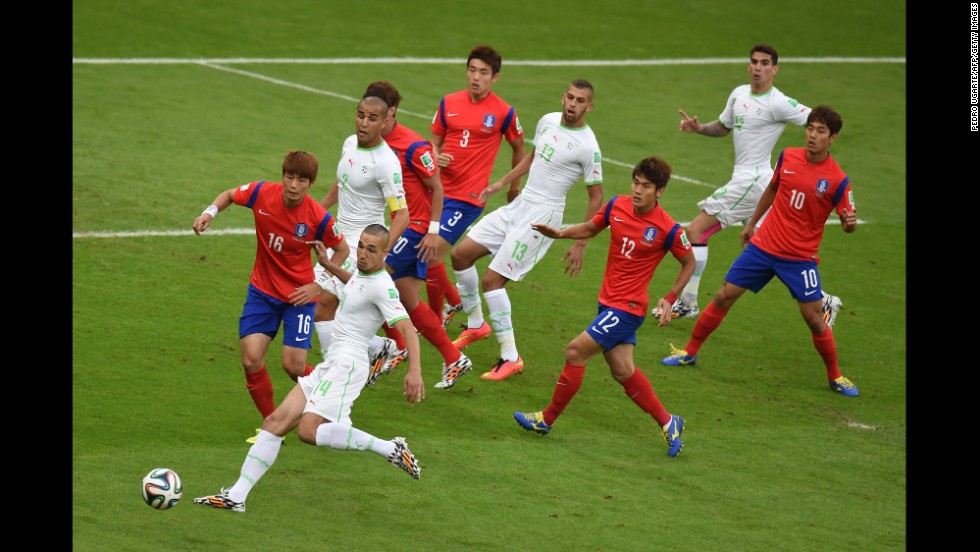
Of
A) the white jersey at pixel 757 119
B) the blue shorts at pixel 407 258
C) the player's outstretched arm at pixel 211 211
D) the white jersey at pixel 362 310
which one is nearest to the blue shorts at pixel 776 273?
the white jersey at pixel 757 119

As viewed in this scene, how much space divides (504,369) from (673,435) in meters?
2.16

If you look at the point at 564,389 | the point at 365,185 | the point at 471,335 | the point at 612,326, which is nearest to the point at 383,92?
the point at 365,185

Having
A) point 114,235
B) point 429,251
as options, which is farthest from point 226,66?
point 429,251

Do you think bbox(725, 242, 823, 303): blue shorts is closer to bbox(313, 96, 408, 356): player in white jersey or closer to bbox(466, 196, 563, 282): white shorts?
bbox(466, 196, 563, 282): white shorts

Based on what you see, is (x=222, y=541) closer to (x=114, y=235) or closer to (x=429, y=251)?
(x=429, y=251)

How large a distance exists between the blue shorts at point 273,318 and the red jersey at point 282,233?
0.22ft

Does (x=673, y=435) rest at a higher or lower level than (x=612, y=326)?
lower

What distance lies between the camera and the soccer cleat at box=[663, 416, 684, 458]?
10.8 metres

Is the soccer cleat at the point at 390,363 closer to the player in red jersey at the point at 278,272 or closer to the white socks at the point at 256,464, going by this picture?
the player in red jersey at the point at 278,272

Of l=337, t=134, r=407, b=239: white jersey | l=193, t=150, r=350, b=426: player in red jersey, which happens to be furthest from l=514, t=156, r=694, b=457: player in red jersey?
l=193, t=150, r=350, b=426: player in red jersey

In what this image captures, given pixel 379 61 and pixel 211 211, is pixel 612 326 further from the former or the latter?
pixel 379 61

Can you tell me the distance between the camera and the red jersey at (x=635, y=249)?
10641mm

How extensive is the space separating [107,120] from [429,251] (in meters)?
9.50

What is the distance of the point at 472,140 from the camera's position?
12969 mm
